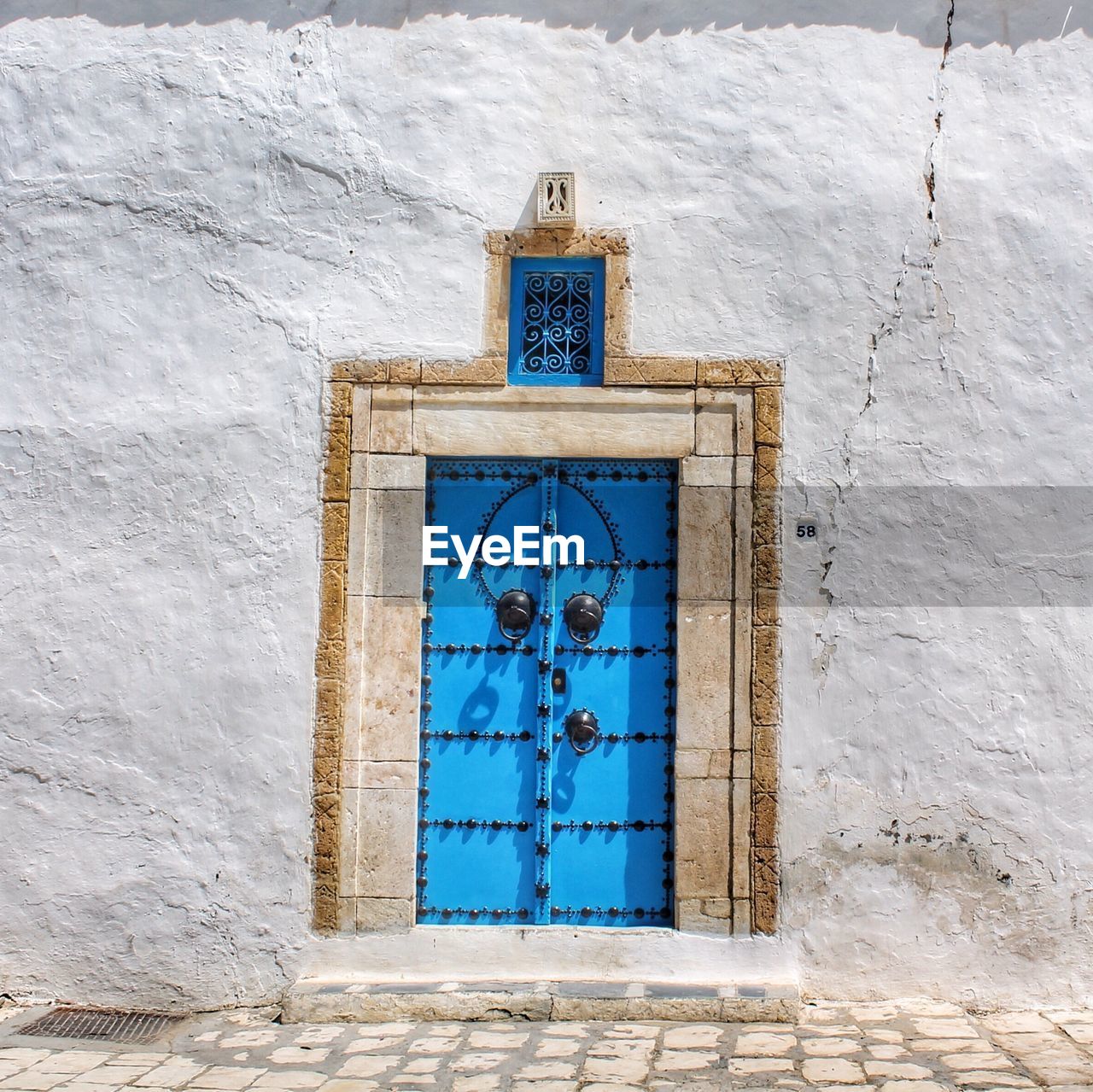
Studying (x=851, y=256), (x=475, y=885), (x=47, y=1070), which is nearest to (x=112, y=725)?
(x=47, y=1070)

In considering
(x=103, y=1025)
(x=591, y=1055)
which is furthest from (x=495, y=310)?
(x=103, y=1025)

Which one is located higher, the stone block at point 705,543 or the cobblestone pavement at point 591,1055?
the stone block at point 705,543

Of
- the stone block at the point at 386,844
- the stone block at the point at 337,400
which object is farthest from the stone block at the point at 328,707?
the stone block at the point at 337,400

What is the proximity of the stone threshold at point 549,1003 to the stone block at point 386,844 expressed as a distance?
32 cm

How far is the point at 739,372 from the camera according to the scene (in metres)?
4.04

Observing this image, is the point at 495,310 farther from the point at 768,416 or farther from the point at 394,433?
the point at 768,416

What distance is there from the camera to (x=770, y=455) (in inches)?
158

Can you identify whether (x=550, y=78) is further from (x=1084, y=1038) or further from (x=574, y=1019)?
(x=1084, y=1038)

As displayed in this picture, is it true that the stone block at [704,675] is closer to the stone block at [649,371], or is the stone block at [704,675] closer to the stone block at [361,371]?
the stone block at [649,371]

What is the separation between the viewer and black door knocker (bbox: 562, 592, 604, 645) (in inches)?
160

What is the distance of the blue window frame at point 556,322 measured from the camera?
413 cm

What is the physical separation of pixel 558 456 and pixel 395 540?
0.63 metres

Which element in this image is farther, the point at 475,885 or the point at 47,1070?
the point at 475,885

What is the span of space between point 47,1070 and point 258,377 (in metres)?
2.22
